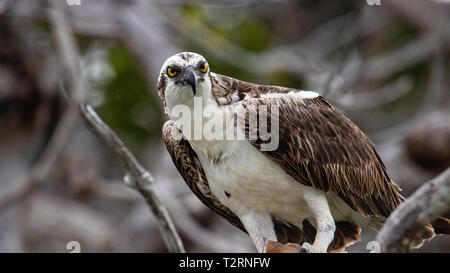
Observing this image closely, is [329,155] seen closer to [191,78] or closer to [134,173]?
[191,78]

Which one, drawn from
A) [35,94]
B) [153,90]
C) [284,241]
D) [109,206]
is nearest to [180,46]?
[153,90]

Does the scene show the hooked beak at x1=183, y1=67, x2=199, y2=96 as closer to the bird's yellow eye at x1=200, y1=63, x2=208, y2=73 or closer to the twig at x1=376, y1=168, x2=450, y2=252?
the bird's yellow eye at x1=200, y1=63, x2=208, y2=73

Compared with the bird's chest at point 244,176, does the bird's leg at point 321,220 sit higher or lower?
lower

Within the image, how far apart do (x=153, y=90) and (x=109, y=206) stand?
3.61 meters

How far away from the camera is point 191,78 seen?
4996 millimetres

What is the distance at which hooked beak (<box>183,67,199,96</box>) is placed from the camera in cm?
500

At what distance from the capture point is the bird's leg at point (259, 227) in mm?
5617

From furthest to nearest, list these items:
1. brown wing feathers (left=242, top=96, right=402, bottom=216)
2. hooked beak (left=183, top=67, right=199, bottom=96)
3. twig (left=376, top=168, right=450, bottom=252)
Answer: brown wing feathers (left=242, top=96, right=402, bottom=216) → hooked beak (left=183, top=67, right=199, bottom=96) → twig (left=376, top=168, right=450, bottom=252)

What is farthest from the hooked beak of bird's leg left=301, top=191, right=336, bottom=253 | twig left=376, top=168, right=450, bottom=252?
twig left=376, top=168, right=450, bottom=252

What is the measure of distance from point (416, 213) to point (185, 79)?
2078 millimetres

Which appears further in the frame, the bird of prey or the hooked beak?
the bird of prey

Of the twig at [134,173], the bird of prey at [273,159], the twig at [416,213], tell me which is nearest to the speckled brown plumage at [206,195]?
the bird of prey at [273,159]

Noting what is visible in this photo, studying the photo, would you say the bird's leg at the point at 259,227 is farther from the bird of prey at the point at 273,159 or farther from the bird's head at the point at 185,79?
the bird's head at the point at 185,79

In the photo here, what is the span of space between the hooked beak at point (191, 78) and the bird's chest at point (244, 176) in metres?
0.49
